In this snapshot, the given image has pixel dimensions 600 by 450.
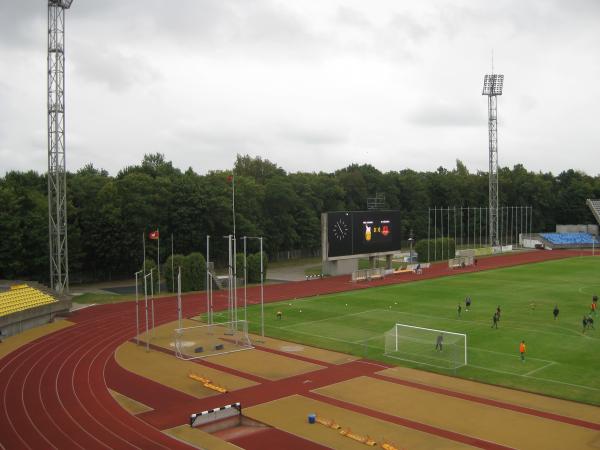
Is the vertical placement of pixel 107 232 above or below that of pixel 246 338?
above

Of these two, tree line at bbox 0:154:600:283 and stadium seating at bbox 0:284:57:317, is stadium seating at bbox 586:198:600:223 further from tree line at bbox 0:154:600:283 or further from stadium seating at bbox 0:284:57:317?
stadium seating at bbox 0:284:57:317

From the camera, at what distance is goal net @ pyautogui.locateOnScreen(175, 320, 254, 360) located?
33781 mm

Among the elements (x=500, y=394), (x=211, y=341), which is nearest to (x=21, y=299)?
(x=211, y=341)

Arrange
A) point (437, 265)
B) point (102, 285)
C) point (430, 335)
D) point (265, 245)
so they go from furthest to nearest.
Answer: point (265, 245) < point (437, 265) < point (102, 285) < point (430, 335)

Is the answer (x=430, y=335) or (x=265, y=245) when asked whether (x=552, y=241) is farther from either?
(x=430, y=335)

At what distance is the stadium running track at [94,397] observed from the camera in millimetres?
21234

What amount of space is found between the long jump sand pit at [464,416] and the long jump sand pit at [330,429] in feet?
3.87

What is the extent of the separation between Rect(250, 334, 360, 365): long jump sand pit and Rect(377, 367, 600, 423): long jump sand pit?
3.23 meters

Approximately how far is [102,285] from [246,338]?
1447 inches

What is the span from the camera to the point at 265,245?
8819 centimetres

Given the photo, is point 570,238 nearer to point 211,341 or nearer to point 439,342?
point 439,342

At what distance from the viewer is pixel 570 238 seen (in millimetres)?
114812

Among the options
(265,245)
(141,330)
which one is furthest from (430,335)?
(265,245)

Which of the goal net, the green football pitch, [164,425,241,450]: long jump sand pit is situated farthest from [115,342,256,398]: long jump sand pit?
the green football pitch
